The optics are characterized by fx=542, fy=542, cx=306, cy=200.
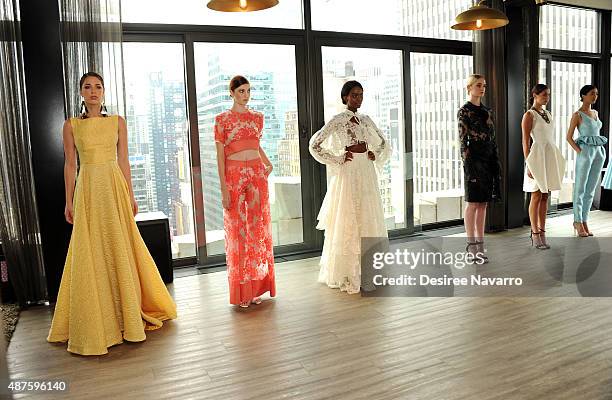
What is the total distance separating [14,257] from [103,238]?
1.19 m

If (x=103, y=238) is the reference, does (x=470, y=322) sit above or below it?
below

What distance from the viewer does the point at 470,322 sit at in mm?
3363

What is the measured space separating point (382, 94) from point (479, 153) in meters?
1.62

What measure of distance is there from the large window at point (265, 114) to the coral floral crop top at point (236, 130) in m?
1.25

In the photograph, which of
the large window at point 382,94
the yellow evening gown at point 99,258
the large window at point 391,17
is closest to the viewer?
the yellow evening gown at point 99,258

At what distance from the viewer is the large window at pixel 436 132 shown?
20.2 feet

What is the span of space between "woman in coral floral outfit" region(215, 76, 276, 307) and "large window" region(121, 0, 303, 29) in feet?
4.54

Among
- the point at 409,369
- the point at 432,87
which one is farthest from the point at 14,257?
the point at 432,87

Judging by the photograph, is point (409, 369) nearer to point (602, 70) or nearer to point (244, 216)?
point (244, 216)

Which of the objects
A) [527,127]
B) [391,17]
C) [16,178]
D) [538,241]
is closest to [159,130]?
[16,178]

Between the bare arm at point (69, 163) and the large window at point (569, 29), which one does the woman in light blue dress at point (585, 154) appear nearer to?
the large window at point (569, 29)

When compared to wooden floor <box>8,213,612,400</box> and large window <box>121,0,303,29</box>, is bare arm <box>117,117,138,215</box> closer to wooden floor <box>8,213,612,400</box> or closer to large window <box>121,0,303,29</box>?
wooden floor <box>8,213,612,400</box>

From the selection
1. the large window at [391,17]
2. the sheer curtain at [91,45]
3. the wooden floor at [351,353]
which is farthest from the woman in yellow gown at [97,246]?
the large window at [391,17]

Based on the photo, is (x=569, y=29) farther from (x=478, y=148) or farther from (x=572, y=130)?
(x=478, y=148)
